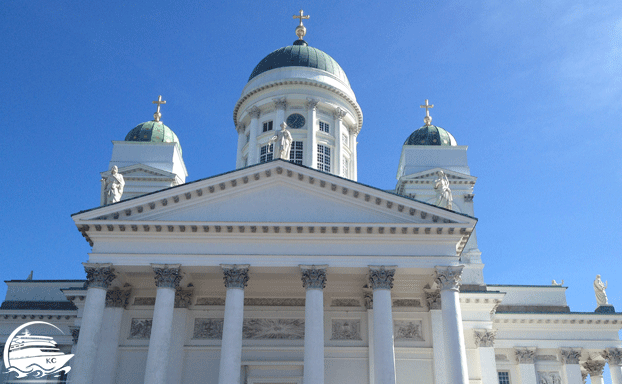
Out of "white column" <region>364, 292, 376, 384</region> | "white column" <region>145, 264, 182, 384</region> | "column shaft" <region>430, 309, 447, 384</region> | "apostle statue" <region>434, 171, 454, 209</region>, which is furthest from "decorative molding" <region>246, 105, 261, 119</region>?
"column shaft" <region>430, 309, 447, 384</region>

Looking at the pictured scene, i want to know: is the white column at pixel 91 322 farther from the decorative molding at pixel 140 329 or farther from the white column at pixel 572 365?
the white column at pixel 572 365

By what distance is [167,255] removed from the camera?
21.6m

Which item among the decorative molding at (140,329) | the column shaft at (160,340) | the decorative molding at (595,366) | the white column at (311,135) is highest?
the white column at (311,135)

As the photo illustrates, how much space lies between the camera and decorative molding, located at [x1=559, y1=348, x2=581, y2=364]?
30.7 meters

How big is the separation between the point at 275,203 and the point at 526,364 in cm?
1698

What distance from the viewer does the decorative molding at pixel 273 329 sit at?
24.1 metres

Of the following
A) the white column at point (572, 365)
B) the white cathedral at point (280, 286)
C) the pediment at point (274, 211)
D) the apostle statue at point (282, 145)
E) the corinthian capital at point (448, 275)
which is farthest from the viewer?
the white column at point (572, 365)

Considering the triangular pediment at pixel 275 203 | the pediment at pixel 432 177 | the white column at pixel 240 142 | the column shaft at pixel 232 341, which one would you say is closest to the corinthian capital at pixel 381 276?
the triangular pediment at pixel 275 203

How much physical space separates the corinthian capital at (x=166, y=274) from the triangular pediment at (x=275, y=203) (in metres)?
1.69

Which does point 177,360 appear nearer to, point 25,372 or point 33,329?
point 25,372

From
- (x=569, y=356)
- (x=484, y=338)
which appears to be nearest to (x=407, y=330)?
(x=484, y=338)

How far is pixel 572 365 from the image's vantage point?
30.6m

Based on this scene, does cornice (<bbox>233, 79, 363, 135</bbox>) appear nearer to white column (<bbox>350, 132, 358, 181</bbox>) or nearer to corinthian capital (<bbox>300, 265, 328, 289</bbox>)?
white column (<bbox>350, 132, 358, 181</bbox>)

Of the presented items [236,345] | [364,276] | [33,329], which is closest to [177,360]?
[236,345]
